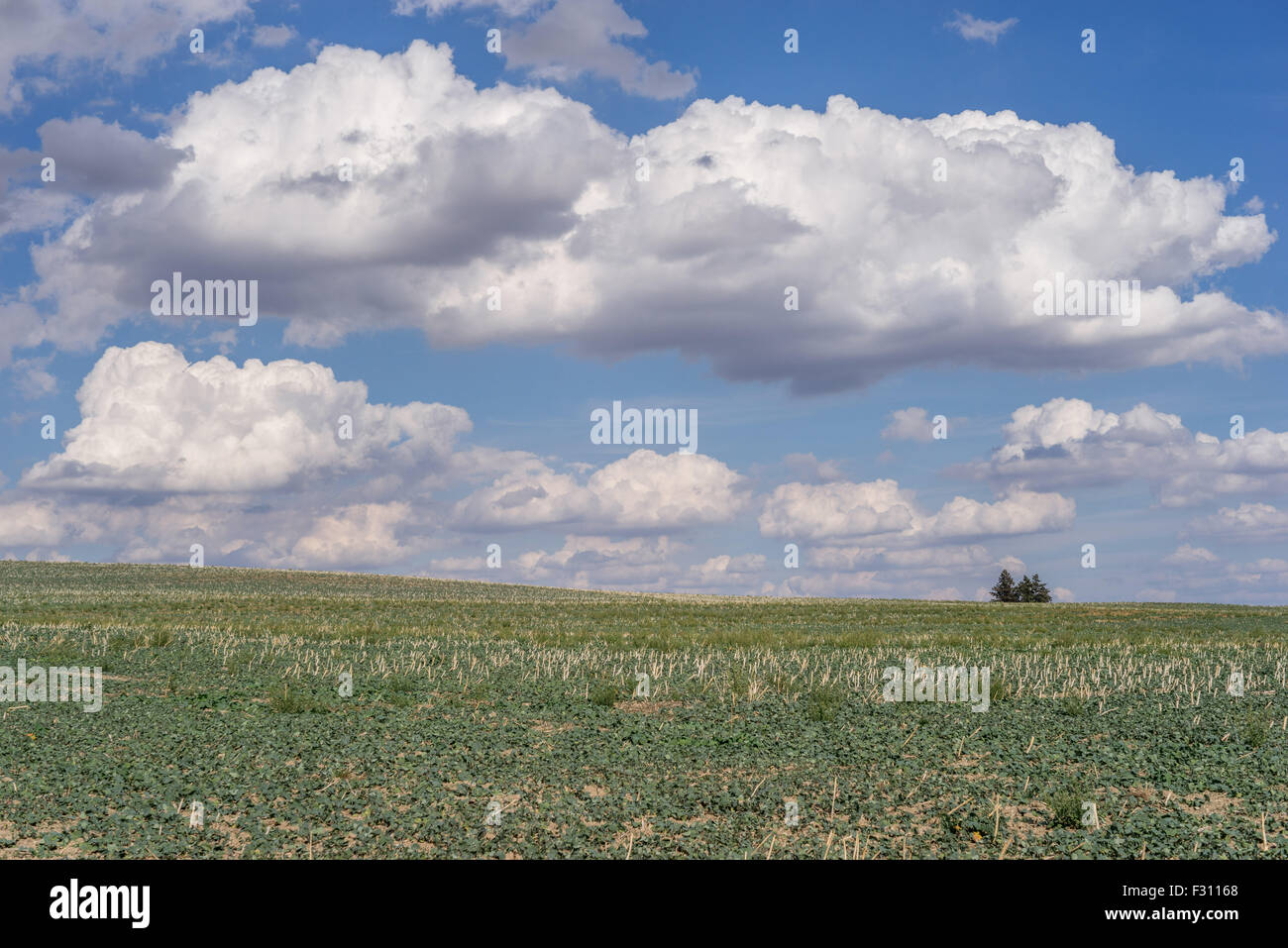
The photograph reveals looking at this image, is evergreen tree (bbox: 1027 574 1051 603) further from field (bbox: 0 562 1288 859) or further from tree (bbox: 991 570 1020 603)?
field (bbox: 0 562 1288 859)

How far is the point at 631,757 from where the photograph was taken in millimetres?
13664

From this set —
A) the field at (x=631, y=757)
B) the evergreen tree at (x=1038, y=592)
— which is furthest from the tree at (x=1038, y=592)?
the field at (x=631, y=757)

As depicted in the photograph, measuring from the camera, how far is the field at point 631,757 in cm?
1045

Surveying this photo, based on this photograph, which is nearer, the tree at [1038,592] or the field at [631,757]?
the field at [631,757]

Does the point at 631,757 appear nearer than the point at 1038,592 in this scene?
Yes

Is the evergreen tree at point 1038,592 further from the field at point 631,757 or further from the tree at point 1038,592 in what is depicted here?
the field at point 631,757

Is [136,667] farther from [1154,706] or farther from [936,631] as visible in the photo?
[936,631]

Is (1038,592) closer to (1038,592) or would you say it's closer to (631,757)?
(1038,592)

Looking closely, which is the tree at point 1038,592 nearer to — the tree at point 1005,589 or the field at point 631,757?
the tree at point 1005,589

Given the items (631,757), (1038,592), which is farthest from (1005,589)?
(631,757)

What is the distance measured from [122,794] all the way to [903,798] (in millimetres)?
9667

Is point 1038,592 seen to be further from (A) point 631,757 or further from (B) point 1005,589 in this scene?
(A) point 631,757

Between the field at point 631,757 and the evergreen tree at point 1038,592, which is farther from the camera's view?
the evergreen tree at point 1038,592
